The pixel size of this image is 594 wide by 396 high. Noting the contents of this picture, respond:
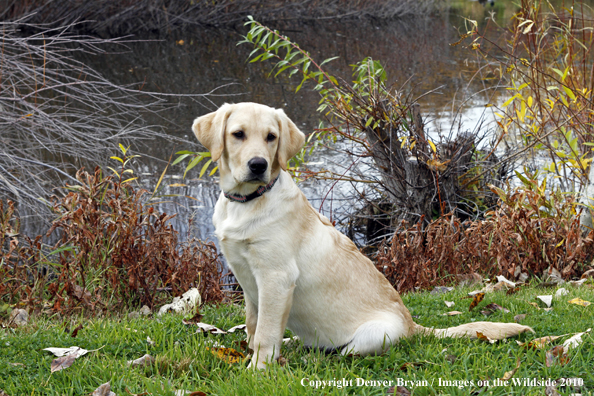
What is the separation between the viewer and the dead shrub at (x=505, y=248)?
5035 mm

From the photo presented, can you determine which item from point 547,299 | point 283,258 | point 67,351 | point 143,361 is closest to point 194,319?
point 143,361

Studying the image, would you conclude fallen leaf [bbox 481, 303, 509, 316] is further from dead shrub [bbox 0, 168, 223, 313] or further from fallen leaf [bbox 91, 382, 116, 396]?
fallen leaf [bbox 91, 382, 116, 396]

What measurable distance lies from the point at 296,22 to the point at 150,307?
2400 centimetres

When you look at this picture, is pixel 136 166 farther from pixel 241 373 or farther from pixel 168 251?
pixel 241 373

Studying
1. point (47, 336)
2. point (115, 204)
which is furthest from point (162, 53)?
point (47, 336)

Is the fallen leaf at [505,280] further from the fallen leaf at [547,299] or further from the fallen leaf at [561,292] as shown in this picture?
the fallen leaf at [547,299]

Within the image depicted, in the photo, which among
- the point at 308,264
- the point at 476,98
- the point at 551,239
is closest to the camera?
the point at 308,264

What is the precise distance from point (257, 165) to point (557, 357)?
1.78 metres

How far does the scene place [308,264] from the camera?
3057 mm

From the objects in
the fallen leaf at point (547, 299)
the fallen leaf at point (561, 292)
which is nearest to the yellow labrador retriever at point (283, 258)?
the fallen leaf at point (547, 299)

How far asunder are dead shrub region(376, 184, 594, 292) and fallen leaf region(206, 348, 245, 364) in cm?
235

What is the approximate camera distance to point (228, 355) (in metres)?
3.11

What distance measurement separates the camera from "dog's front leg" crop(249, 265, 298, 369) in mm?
2914

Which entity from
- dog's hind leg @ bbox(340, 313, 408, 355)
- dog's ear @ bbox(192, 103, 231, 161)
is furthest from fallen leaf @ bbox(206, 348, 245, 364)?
dog's ear @ bbox(192, 103, 231, 161)
